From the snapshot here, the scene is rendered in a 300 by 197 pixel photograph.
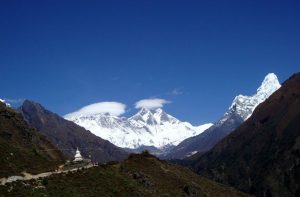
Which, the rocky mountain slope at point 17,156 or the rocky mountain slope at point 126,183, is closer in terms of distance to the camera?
the rocky mountain slope at point 126,183

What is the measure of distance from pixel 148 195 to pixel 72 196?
60.0ft

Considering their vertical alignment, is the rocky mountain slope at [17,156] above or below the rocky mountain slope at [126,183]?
above

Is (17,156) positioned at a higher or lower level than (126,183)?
higher

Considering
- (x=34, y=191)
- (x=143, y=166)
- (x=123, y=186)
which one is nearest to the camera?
(x=34, y=191)

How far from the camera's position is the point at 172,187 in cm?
10675

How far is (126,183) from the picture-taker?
3777 inches

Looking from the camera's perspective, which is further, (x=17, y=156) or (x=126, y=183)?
(x=17, y=156)

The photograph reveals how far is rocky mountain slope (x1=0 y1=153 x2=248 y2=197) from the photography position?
80.9 metres

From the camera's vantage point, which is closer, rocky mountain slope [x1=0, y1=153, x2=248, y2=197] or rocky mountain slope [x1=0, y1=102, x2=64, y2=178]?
rocky mountain slope [x1=0, y1=153, x2=248, y2=197]

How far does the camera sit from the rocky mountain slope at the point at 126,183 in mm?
80875

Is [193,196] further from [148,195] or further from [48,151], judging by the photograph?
[48,151]

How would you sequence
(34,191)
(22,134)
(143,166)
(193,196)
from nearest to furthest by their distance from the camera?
(34,191) < (193,196) < (143,166) < (22,134)

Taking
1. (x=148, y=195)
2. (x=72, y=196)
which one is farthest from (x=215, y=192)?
(x=72, y=196)

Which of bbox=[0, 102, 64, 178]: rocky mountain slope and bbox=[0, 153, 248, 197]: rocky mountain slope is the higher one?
bbox=[0, 102, 64, 178]: rocky mountain slope
